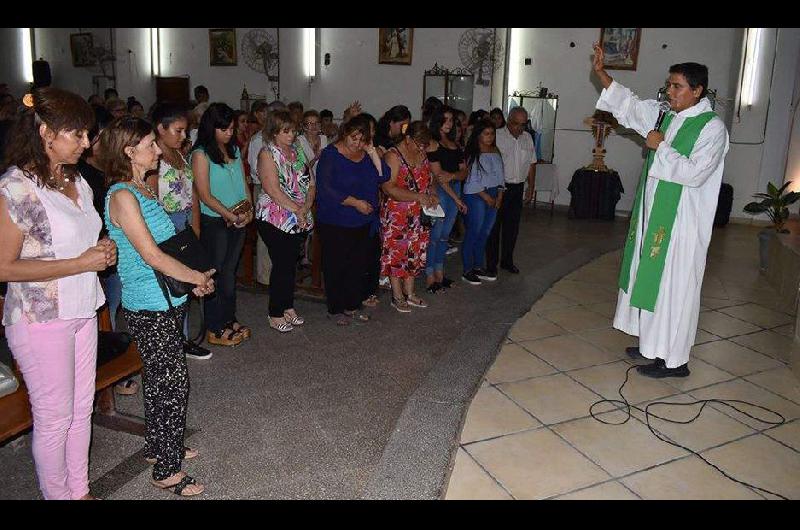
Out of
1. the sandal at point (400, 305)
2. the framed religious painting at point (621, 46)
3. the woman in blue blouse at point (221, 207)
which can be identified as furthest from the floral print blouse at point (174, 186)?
the framed religious painting at point (621, 46)

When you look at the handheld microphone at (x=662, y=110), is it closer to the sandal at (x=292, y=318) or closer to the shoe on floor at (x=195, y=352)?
the sandal at (x=292, y=318)

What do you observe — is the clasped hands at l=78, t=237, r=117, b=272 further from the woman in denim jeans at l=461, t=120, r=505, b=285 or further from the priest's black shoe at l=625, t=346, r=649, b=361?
the woman in denim jeans at l=461, t=120, r=505, b=285

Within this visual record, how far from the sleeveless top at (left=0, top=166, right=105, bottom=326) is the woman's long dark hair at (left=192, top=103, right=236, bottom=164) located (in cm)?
161

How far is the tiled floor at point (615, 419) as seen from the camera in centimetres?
280

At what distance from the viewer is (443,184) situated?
5379 mm

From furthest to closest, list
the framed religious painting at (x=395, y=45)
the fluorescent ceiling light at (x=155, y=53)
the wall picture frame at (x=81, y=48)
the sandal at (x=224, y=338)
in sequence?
the wall picture frame at (x=81, y=48) < the fluorescent ceiling light at (x=155, y=53) < the framed religious painting at (x=395, y=45) < the sandal at (x=224, y=338)

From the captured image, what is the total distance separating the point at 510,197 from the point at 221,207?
3.03 metres

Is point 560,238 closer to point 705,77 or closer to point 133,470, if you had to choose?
point 705,77

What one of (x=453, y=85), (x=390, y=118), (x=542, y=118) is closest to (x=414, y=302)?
(x=390, y=118)

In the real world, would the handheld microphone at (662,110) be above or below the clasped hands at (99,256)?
above

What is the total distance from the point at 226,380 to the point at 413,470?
1343 mm

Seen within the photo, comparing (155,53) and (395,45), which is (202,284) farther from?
(155,53)

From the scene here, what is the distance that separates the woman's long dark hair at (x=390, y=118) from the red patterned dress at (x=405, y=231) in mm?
368
